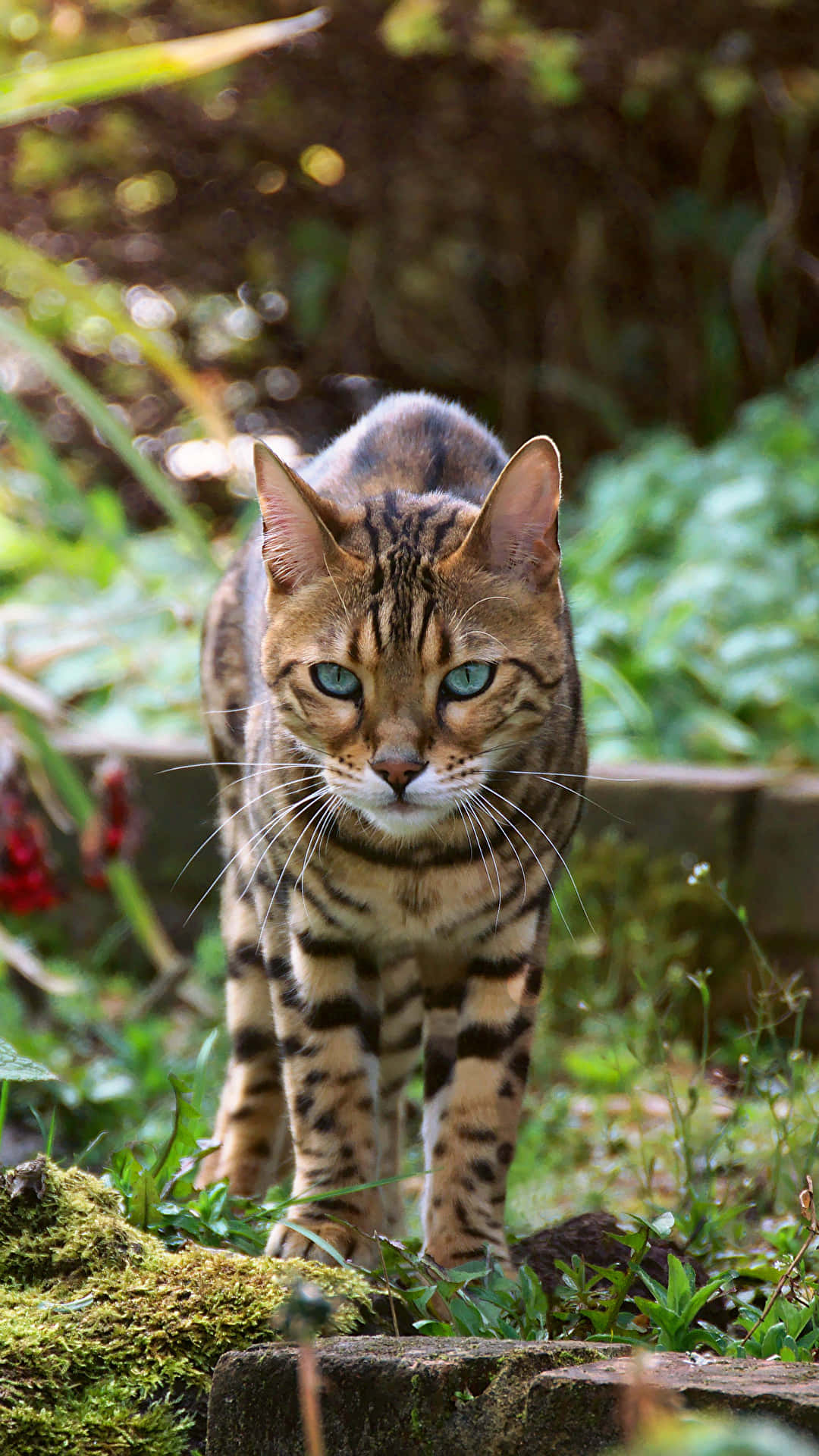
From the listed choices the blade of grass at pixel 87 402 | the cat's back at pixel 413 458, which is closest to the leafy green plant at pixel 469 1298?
the cat's back at pixel 413 458

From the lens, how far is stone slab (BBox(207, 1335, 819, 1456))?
1.51m

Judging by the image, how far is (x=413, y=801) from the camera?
2.35m

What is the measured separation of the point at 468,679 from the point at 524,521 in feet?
0.94

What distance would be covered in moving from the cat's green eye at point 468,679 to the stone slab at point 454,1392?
1059 mm

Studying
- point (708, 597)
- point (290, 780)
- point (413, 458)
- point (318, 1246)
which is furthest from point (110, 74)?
point (708, 597)

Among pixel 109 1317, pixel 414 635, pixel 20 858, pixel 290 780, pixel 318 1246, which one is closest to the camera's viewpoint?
pixel 109 1317

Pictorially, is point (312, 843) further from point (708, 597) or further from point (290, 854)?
point (708, 597)

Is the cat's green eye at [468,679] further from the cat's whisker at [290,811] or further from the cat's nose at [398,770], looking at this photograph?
the cat's whisker at [290,811]

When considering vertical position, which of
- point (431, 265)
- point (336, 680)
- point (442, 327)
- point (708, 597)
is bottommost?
point (336, 680)

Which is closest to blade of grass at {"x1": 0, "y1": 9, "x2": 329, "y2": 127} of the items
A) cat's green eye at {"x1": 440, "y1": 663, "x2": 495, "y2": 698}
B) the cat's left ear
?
the cat's left ear

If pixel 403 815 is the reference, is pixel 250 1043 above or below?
below

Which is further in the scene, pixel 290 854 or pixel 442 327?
pixel 442 327

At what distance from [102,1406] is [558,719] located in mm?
1383

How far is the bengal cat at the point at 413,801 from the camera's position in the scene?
7.97 feet
